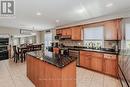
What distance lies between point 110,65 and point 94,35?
1.99 metres

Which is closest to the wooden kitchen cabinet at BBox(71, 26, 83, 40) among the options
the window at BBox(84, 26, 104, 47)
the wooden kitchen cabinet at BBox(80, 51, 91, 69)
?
the window at BBox(84, 26, 104, 47)

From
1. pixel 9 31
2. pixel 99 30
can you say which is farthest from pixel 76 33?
pixel 9 31

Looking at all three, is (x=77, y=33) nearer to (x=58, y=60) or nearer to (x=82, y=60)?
(x=82, y=60)

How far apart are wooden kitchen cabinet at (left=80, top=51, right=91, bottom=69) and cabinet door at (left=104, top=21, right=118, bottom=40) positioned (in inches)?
45.0

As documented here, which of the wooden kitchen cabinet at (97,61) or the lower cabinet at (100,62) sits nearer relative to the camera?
the lower cabinet at (100,62)

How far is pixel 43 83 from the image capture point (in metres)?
2.68

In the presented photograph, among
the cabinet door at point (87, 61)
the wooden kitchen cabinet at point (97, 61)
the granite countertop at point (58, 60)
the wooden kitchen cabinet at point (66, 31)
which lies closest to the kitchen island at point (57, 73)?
the granite countertop at point (58, 60)

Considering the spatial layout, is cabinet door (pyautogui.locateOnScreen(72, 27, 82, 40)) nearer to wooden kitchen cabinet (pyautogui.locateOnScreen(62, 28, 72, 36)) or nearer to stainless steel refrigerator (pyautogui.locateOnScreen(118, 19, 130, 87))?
wooden kitchen cabinet (pyautogui.locateOnScreen(62, 28, 72, 36))

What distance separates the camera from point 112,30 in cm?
436

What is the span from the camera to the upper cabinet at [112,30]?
4.17 meters

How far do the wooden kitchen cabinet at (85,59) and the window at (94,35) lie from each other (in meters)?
0.86

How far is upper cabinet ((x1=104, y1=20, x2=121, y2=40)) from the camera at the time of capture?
13.7ft

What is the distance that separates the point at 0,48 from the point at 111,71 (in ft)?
Answer: 23.6

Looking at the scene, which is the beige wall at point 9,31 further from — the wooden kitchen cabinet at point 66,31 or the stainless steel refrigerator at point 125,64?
the stainless steel refrigerator at point 125,64
